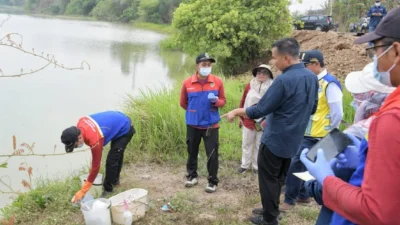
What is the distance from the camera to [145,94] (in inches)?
261

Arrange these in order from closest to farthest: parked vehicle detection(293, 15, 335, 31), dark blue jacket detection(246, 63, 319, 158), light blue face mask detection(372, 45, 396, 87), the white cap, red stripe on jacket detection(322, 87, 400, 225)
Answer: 1. red stripe on jacket detection(322, 87, 400, 225)
2. light blue face mask detection(372, 45, 396, 87)
3. the white cap
4. dark blue jacket detection(246, 63, 319, 158)
5. parked vehicle detection(293, 15, 335, 31)

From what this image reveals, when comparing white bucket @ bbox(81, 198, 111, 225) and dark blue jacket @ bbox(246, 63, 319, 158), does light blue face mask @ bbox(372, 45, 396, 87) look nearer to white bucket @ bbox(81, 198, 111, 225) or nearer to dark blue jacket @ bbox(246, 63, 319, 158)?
dark blue jacket @ bbox(246, 63, 319, 158)

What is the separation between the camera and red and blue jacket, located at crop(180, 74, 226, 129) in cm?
380

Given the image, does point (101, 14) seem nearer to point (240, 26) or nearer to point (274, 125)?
point (240, 26)

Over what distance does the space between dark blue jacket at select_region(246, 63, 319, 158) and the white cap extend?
478mm

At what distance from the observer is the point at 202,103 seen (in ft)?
12.5

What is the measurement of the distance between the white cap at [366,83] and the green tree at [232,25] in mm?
10740

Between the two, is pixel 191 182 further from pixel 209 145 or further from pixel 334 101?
pixel 334 101

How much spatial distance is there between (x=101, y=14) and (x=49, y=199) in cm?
5074

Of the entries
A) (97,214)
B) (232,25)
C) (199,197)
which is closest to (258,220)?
(199,197)

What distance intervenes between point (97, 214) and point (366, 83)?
7.71 feet

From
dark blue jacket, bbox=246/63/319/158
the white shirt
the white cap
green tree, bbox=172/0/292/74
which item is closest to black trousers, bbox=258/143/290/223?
dark blue jacket, bbox=246/63/319/158

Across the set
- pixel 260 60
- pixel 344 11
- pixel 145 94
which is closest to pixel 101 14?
pixel 344 11

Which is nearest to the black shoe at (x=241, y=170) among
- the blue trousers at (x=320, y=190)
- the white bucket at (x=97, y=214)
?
the white bucket at (x=97, y=214)
